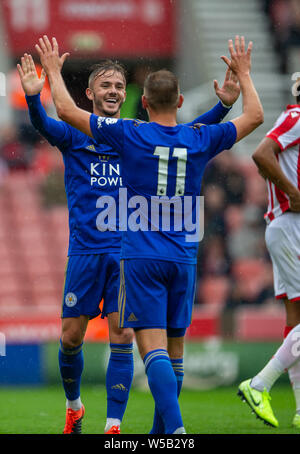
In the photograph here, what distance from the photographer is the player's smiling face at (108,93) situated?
5.61 metres

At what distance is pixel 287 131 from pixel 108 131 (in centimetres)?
175

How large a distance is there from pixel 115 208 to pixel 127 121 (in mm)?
924

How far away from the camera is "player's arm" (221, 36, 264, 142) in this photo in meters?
4.81

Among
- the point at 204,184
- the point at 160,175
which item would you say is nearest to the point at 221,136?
the point at 160,175

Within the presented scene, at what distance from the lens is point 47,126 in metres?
5.48

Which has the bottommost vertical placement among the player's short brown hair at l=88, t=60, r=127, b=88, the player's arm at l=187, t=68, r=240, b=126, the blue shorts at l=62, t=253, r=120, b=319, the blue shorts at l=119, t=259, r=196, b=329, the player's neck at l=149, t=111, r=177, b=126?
the blue shorts at l=62, t=253, r=120, b=319

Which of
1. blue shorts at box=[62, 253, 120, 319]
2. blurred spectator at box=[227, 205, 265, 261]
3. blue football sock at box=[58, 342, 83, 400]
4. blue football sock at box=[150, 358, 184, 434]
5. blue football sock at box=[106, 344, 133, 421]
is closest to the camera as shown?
blue football sock at box=[150, 358, 184, 434]

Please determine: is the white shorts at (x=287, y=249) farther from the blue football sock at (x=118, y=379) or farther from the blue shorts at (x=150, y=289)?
the blue shorts at (x=150, y=289)

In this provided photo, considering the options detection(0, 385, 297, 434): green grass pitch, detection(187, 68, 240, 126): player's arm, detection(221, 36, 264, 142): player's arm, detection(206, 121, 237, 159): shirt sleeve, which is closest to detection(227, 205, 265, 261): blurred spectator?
detection(0, 385, 297, 434): green grass pitch

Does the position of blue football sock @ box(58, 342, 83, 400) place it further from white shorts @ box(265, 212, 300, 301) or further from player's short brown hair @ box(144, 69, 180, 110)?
player's short brown hair @ box(144, 69, 180, 110)

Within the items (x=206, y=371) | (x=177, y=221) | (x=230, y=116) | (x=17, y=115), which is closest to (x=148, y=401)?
(x=206, y=371)

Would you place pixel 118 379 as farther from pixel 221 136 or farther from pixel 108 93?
pixel 108 93

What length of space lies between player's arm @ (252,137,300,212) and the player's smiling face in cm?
Answer: 98

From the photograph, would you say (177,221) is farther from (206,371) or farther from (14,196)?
(14,196)
